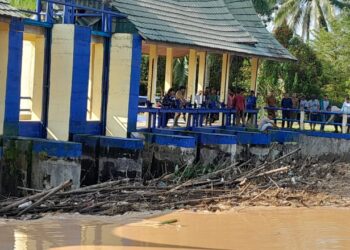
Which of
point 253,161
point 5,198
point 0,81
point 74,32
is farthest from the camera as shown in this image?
point 253,161

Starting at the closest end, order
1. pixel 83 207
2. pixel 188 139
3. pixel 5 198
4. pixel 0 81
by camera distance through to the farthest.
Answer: pixel 83 207 < pixel 5 198 < pixel 0 81 < pixel 188 139

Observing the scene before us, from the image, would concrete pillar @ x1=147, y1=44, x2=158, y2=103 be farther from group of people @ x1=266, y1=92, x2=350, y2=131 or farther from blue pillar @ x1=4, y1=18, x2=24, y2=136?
blue pillar @ x1=4, y1=18, x2=24, y2=136

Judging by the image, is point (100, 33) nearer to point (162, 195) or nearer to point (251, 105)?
point (162, 195)

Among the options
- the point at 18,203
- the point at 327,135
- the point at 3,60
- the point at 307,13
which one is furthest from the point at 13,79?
the point at 307,13

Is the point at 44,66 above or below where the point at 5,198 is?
above

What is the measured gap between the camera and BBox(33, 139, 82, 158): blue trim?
1394 centimetres

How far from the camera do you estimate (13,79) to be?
14.6 metres

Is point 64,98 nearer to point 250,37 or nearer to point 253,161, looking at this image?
point 253,161

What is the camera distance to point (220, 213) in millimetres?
13625

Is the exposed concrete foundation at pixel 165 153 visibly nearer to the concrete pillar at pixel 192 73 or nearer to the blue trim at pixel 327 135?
the concrete pillar at pixel 192 73

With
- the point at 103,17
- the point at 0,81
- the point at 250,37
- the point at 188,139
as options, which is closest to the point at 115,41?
the point at 103,17

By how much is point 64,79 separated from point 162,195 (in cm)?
401

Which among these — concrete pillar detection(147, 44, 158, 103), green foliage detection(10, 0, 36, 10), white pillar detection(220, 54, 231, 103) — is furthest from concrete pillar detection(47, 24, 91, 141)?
white pillar detection(220, 54, 231, 103)

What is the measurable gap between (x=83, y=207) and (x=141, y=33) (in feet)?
21.8
